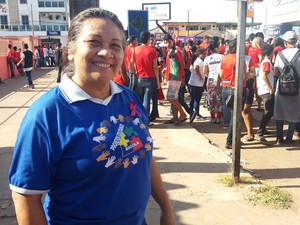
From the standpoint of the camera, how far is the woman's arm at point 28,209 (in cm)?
132

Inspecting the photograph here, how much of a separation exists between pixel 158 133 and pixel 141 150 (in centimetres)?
473

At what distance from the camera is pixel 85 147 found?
1346mm

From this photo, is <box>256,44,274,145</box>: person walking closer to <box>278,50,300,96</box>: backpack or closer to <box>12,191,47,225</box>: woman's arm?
<box>278,50,300,96</box>: backpack

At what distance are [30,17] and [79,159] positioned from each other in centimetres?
6306

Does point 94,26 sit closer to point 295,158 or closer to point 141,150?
point 141,150

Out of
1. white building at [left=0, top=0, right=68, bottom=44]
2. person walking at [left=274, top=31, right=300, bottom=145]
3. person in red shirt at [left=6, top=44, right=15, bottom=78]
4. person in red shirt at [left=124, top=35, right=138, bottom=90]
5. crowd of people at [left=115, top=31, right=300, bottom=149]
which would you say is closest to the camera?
person walking at [left=274, top=31, right=300, bottom=145]

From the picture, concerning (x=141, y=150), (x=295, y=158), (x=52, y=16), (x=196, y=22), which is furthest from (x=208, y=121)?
(x=196, y=22)

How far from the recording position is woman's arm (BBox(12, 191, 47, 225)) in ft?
4.32

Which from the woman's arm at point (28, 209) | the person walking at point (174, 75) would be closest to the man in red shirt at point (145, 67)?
the person walking at point (174, 75)

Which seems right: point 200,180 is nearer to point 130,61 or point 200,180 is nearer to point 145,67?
point 145,67

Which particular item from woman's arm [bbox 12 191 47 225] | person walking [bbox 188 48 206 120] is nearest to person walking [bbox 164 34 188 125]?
person walking [bbox 188 48 206 120]

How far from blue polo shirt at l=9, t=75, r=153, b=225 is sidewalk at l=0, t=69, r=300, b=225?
1.79 meters

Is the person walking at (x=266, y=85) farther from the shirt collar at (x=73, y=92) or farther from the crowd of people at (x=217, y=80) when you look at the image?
the shirt collar at (x=73, y=92)

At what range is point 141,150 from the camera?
5.03 ft
